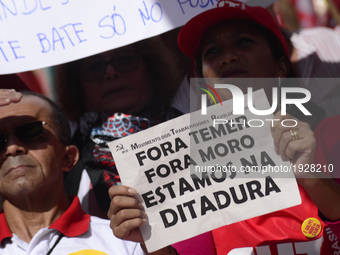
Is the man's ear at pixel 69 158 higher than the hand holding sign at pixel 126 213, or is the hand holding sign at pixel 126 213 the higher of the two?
the man's ear at pixel 69 158

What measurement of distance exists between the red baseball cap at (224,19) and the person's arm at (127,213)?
94 centimetres

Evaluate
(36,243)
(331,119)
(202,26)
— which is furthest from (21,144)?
→ (331,119)

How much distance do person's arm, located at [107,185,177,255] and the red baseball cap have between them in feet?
3.08

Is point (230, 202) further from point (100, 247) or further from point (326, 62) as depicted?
point (326, 62)

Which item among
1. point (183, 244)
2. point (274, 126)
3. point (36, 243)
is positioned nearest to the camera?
point (274, 126)

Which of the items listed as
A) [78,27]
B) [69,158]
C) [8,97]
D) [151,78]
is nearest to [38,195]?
[69,158]

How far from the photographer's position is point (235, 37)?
2441 mm

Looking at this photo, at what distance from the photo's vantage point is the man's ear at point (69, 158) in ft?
8.98

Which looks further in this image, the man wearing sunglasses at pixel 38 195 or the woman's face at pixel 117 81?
the woman's face at pixel 117 81

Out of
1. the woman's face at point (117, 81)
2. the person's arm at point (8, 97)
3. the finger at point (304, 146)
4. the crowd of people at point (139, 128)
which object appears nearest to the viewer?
the finger at point (304, 146)

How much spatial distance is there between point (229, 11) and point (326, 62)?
1039mm

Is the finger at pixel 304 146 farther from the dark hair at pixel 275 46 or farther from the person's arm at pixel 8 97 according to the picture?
the person's arm at pixel 8 97

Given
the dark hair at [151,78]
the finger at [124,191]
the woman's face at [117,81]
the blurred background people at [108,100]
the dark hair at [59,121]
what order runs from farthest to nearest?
the dark hair at [151,78], the woman's face at [117,81], the blurred background people at [108,100], the dark hair at [59,121], the finger at [124,191]

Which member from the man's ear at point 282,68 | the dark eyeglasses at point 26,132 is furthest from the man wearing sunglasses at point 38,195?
the man's ear at point 282,68
